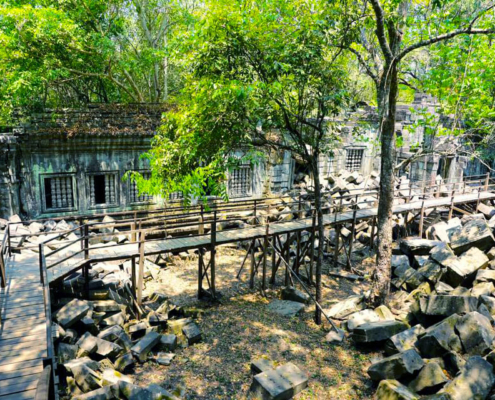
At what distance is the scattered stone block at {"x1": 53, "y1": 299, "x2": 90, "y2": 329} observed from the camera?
8953mm

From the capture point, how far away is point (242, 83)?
9.66 metres

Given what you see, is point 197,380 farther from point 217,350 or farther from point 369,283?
point 369,283

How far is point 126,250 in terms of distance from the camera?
38.0ft

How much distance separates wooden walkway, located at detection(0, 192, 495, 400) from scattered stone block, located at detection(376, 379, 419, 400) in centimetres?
569

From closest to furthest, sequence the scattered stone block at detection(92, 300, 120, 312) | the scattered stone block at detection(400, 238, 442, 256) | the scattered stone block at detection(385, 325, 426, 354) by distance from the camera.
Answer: the scattered stone block at detection(385, 325, 426, 354)
the scattered stone block at detection(92, 300, 120, 312)
the scattered stone block at detection(400, 238, 442, 256)

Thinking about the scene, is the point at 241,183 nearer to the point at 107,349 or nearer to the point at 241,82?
the point at 241,82

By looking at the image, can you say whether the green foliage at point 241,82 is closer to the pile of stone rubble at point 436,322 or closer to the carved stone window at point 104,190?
the pile of stone rubble at point 436,322

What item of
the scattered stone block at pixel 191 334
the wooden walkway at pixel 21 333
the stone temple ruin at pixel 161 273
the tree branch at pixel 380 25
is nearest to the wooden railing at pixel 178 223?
the stone temple ruin at pixel 161 273

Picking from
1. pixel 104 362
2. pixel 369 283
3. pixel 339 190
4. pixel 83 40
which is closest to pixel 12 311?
pixel 104 362

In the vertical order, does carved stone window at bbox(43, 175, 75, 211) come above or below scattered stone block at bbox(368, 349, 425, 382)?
above

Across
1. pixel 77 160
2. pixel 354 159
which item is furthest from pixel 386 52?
pixel 354 159

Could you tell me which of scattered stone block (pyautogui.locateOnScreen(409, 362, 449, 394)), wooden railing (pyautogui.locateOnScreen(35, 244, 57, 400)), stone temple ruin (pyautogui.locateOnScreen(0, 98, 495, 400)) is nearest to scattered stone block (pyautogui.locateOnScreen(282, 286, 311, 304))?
stone temple ruin (pyautogui.locateOnScreen(0, 98, 495, 400))

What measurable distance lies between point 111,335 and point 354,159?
19.9 metres

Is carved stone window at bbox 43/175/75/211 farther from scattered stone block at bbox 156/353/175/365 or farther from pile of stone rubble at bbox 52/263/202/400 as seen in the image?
scattered stone block at bbox 156/353/175/365
